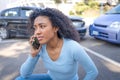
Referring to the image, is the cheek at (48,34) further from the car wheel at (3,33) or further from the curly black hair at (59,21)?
the car wheel at (3,33)

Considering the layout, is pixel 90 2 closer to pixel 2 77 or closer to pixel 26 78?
pixel 2 77

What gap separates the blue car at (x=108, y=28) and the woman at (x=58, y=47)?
6542 mm

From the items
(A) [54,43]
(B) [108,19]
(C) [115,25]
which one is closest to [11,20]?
(B) [108,19]

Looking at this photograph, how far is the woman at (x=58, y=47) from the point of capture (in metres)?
2.57

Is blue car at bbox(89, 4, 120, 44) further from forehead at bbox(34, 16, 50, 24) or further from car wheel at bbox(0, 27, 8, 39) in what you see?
forehead at bbox(34, 16, 50, 24)

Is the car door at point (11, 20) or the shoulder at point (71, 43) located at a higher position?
the shoulder at point (71, 43)

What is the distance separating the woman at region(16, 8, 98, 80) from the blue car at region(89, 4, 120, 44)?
654 cm

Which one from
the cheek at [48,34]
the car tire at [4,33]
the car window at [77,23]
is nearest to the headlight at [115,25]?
the car window at [77,23]

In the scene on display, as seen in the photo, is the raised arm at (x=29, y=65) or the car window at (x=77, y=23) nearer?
the raised arm at (x=29, y=65)

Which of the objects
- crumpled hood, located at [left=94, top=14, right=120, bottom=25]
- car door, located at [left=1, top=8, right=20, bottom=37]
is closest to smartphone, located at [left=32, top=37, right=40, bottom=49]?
crumpled hood, located at [left=94, top=14, right=120, bottom=25]

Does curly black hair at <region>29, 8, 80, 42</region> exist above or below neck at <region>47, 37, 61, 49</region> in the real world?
above

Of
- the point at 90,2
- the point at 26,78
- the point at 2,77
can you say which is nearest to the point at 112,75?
the point at 2,77

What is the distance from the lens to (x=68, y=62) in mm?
2652

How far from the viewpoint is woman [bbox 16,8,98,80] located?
101 inches
